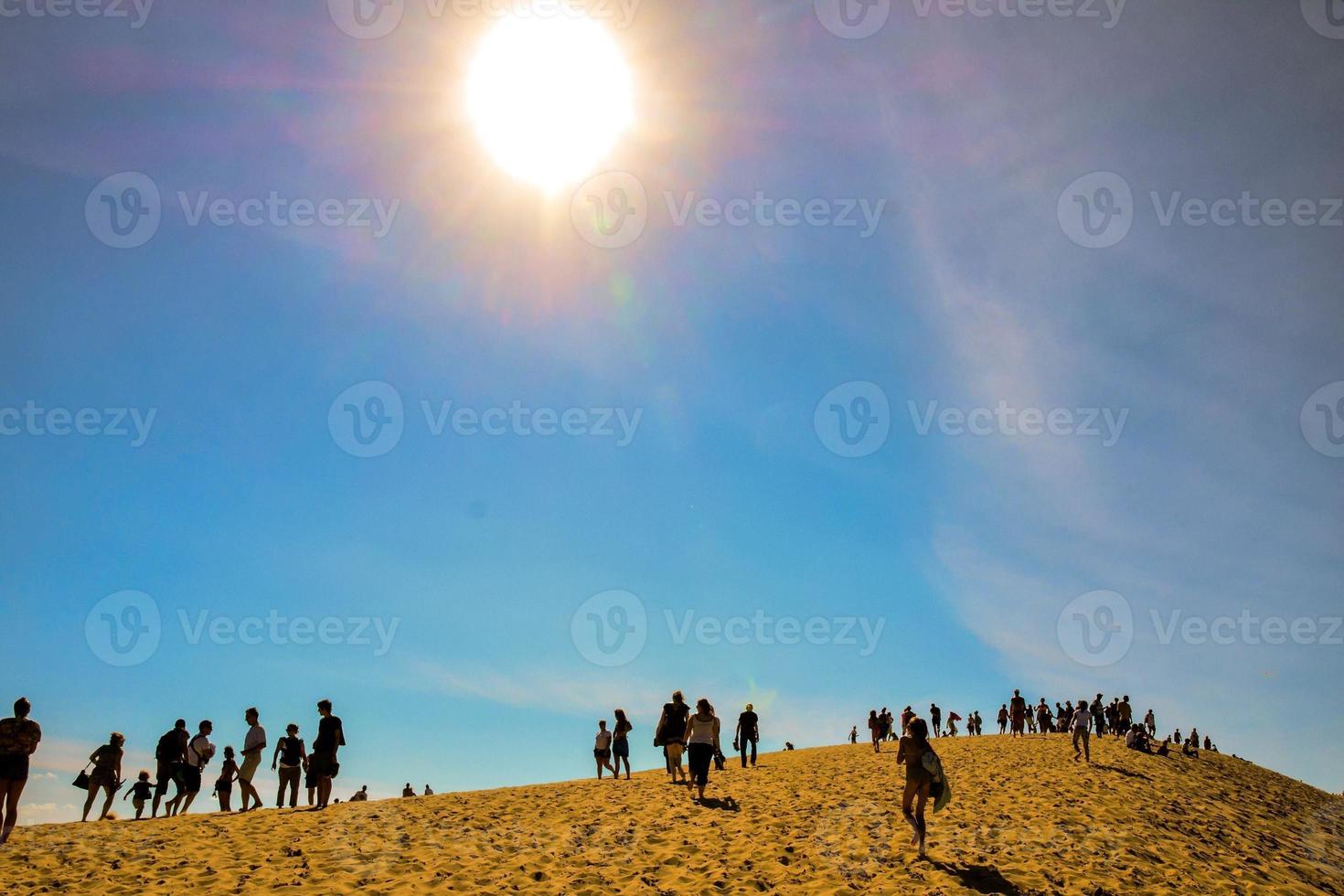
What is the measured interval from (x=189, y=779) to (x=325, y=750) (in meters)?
4.08

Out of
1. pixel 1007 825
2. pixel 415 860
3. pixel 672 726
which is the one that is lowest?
pixel 415 860

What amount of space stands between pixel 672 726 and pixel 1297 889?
1344 cm

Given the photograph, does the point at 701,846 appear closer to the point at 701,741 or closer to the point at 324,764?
the point at 701,741

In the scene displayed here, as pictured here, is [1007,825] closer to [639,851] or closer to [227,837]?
[639,851]

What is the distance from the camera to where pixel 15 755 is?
42.6ft

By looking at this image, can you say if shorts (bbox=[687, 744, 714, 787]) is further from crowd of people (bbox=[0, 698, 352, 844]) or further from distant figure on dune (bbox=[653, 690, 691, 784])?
crowd of people (bbox=[0, 698, 352, 844])

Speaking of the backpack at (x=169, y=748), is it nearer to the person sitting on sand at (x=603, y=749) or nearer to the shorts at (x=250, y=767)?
the shorts at (x=250, y=767)

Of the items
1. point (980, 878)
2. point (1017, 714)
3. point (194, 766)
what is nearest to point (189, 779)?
point (194, 766)

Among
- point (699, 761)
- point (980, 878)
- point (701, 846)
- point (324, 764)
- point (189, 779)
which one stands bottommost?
point (980, 878)

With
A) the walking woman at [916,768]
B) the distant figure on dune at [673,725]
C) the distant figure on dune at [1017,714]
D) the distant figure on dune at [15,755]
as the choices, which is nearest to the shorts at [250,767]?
the distant figure on dune at [15,755]

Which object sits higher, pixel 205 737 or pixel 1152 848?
pixel 205 737

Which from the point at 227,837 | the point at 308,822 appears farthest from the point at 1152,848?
the point at 227,837

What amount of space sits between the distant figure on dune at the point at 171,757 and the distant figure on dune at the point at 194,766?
0.07m

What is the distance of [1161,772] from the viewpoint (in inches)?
1083
